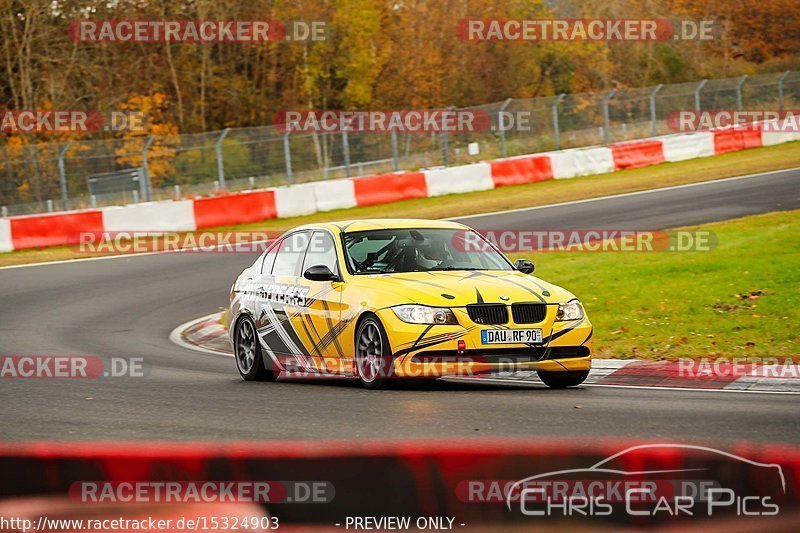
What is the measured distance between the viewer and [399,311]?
9.61m

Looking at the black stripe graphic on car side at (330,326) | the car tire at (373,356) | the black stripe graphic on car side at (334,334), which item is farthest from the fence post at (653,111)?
the car tire at (373,356)

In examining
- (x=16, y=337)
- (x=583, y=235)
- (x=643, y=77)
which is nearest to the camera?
(x=16, y=337)

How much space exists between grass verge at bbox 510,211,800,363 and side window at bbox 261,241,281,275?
3.42 meters

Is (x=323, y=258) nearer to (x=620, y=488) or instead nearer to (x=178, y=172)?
(x=620, y=488)

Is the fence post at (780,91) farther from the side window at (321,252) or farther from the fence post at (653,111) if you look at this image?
the side window at (321,252)

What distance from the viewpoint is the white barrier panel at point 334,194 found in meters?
29.2

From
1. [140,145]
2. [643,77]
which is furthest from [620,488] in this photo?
[643,77]

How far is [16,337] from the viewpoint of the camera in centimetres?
1508

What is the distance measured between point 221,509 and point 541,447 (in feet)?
4.41

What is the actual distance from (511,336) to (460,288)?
61 cm

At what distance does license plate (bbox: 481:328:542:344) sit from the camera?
9.57 m
